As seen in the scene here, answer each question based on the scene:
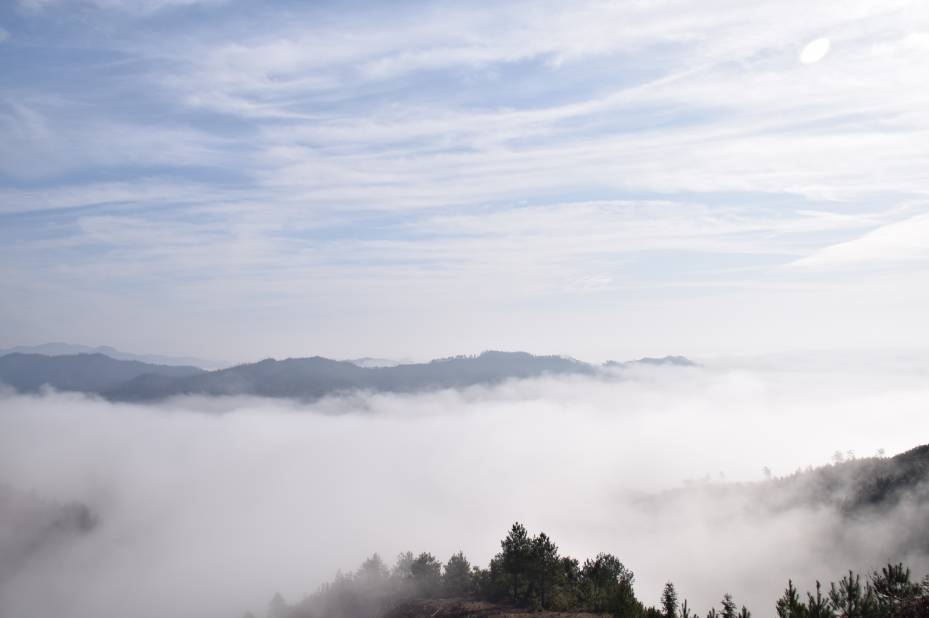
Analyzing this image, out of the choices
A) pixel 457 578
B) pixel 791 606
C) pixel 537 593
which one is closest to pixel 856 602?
pixel 791 606

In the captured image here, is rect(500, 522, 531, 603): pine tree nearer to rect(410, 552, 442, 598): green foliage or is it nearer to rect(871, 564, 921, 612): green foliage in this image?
rect(410, 552, 442, 598): green foliage

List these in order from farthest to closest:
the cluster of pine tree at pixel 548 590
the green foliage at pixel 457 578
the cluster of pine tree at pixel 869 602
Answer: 1. the green foliage at pixel 457 578
2. the cluster of pine tree at pixel 548 590
3. the cluster of pine tree at pixel 869 602

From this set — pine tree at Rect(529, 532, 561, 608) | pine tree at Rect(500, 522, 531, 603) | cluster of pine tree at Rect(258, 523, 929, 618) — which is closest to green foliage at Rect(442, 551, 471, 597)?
cluster of pine tree at Rect(258, 523, 929, 618)

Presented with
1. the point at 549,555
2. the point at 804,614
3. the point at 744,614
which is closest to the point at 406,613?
the point at 549,555

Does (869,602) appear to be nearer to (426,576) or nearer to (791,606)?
(791,606)

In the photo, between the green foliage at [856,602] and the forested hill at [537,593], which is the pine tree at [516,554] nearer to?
the forested hill at [537,593]

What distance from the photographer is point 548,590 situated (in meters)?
98.7

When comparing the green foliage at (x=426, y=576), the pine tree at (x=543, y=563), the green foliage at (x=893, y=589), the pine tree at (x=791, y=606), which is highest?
the pine tree at (x=791, y=606)

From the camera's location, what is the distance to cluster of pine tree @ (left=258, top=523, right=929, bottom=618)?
55.5 meters

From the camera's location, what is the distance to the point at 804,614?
49.5m

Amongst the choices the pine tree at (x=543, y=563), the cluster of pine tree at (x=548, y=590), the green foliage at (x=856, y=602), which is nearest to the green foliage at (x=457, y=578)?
the cluster of pine tree at (x=548, y=590)

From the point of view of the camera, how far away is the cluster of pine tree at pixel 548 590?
2186 inches

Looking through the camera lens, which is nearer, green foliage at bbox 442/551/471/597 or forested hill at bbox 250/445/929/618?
forested hill at bbox 250/445/929/618

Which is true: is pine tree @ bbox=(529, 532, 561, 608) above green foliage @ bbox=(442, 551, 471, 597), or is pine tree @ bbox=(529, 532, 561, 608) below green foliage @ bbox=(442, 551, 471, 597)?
above
